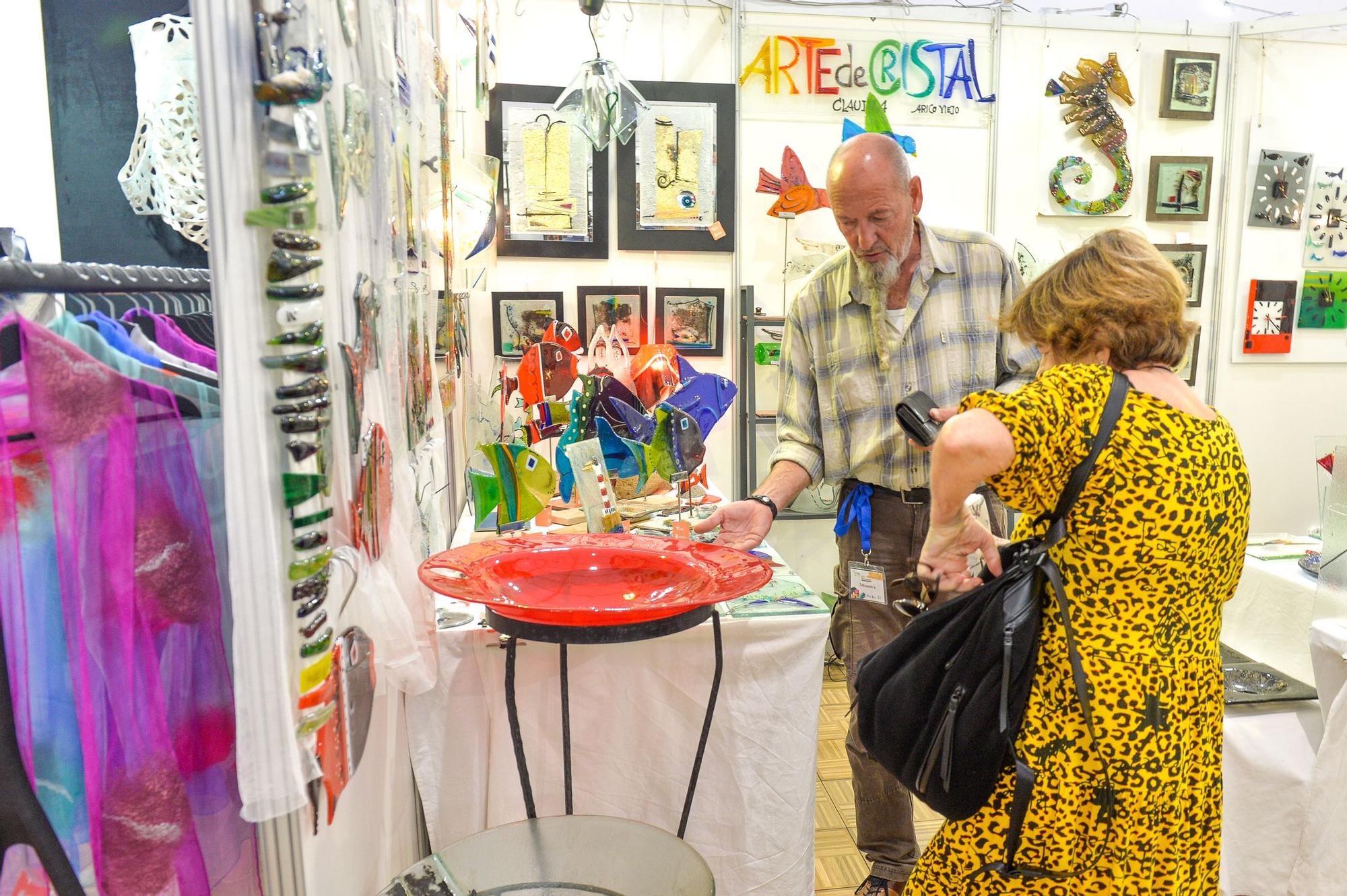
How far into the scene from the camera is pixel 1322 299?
4.22 meters

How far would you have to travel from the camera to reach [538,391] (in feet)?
9.27

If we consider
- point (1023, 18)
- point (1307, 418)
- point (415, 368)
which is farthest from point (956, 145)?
point (415, 368)

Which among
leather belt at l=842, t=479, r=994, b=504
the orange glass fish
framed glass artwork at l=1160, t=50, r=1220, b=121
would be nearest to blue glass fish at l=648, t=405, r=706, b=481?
leather belt at l=842, t=479, r=994, b=504

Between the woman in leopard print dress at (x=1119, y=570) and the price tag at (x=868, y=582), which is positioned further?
the price tag at (x=868, y=582)

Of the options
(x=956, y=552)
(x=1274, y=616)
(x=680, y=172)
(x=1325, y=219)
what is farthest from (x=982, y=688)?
(x=1325, y=219)

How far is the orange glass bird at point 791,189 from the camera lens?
12.2 ft

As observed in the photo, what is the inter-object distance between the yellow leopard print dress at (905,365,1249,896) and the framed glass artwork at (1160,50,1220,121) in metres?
3.29

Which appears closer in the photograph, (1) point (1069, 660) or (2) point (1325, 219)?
(1) point (1069, 660)

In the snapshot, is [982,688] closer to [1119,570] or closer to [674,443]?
[1119,570]

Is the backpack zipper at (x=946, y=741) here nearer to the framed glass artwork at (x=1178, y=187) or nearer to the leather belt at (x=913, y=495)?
the leather belt at (x=913, y=495)

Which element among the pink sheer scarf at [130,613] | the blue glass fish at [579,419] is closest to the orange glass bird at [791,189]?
the blue glass fish at [579,419]

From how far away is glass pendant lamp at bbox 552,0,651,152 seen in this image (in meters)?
3.28

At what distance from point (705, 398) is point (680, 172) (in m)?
1.53

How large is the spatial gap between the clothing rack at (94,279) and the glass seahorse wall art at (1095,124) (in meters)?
3.83
